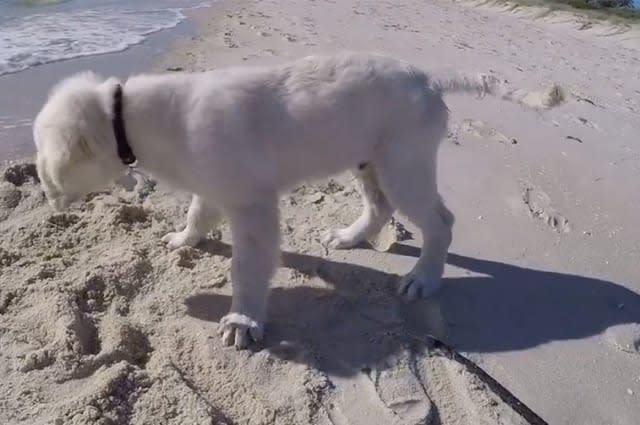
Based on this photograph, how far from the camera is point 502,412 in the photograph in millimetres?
2822

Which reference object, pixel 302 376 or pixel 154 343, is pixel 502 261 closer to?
pixel 302 376

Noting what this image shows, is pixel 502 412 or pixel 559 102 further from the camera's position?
pixel 559 102

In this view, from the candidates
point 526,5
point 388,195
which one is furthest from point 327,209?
point 526,5

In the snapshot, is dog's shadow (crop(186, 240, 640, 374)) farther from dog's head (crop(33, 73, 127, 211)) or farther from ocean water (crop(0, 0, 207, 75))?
ocean water (crop(0, 0, 207, 75))

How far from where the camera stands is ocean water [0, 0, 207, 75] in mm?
7047

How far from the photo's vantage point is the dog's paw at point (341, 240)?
153 inches

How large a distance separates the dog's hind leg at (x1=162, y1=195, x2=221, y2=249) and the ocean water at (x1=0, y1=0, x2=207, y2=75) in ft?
11.4

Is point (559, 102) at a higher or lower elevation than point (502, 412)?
higher

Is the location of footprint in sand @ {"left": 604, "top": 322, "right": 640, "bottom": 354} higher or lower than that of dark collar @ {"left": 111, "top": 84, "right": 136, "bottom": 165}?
lower

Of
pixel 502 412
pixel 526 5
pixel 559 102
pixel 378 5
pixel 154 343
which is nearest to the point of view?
pixel 502 412

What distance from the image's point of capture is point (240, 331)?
3104mm

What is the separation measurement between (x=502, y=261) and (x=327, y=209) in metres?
1.06

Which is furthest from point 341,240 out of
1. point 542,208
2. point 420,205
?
point 542,208

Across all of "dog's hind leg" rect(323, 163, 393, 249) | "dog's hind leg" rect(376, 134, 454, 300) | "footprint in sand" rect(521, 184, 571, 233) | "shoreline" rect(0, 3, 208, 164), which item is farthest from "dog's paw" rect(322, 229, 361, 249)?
"shoreline" rect(0, 3, 208, 164)
